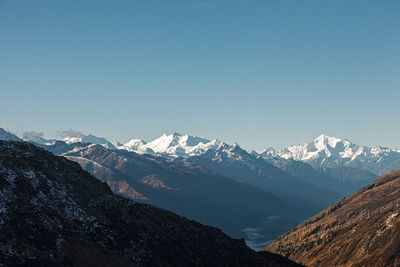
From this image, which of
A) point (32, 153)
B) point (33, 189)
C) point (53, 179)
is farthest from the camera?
point (32, 153)

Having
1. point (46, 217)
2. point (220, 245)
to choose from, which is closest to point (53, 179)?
point (46, 217)

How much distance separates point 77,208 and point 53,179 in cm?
2038

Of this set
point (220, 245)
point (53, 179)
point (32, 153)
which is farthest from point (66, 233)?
point (220, 245)

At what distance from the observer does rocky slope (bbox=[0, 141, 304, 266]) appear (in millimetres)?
101812

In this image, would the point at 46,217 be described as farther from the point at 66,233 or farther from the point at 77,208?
the point at 77,208

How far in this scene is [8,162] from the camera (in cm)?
13800

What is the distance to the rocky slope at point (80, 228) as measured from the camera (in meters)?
102

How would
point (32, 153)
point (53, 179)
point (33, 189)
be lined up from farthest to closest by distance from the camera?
point (32, 153)
point (53, 179)
point (33, 189)

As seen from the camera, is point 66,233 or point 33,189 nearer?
point 66,233

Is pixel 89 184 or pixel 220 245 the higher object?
pixel 89 184

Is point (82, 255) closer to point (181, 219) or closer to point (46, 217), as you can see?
point (46, 217)

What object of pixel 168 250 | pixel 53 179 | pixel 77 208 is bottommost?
pixel 168 250

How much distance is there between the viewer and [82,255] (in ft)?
350

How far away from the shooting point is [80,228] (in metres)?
123
